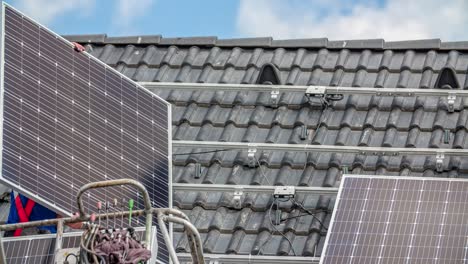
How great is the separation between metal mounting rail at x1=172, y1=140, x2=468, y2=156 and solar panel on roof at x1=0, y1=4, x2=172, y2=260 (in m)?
1.43

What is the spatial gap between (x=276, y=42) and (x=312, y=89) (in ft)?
8.30

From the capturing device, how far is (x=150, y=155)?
26.7 meters

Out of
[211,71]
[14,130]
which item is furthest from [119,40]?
[14,130]

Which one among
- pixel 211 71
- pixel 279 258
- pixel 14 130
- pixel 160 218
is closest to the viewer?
pixel 160 218

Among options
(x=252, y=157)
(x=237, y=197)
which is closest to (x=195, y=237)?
(x=237, y=197)

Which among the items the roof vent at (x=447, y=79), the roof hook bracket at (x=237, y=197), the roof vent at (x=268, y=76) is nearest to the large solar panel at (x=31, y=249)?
the roof hook bracket at (x=237, y=197)

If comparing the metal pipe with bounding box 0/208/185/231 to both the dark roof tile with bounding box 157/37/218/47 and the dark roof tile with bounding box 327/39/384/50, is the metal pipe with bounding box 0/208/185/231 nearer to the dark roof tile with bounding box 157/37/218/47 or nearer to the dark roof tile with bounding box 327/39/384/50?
the dark roof tile with bounding box 327/39/384/50

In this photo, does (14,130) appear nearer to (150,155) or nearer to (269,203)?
(150,155)

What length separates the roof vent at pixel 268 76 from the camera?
30.4 m

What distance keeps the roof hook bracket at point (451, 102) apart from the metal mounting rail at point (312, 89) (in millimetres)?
29

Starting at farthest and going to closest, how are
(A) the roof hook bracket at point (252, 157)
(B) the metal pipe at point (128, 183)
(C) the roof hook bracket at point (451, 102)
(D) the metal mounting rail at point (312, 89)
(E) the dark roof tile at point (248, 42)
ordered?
(E) the dark roof tile at point (248, 42), (D) the metal mounting rail at point (312, 89), (C) the roof hook bracket at point (451, 102), (A) the roof hook bracket at point (252, 157), (B) the metal pipe at point (128, 183)

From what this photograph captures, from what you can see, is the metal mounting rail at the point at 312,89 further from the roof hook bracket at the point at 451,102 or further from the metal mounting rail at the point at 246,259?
the metal mounting rail at the point at 246,259

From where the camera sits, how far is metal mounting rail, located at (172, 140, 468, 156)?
28062 mm

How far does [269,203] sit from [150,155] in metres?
1.86
